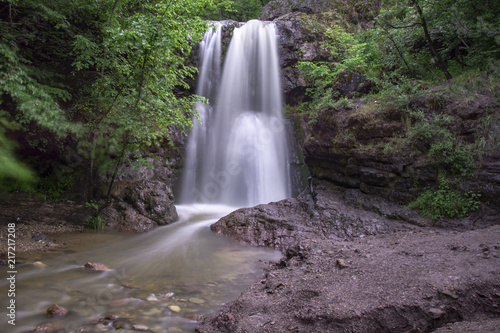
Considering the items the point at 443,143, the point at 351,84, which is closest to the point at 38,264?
the point at 443,143

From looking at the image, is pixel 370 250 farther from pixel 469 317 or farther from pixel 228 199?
pixel 228 199

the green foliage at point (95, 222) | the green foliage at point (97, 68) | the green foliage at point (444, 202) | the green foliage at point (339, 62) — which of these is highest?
the green foliage at point (339, 62)

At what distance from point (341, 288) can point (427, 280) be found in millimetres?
858

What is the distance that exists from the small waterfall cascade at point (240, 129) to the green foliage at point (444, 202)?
569 cm

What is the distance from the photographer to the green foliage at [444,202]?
19.0 feet

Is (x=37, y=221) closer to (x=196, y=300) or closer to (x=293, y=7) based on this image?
(x=196, y=300)

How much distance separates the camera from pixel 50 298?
3.42m

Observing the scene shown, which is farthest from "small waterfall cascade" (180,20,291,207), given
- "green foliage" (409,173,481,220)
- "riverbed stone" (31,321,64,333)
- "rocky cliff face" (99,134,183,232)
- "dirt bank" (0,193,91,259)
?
"riverbed stone" (31,321,64,333)

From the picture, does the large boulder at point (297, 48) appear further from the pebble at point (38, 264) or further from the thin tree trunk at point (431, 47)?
the pebble at point (38, 264)

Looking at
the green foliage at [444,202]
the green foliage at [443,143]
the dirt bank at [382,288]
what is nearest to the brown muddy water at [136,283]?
the dirt bank at [382,288]

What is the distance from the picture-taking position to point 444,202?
607 cm

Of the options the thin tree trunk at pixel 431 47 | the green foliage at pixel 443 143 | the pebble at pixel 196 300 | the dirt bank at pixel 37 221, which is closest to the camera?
the pebble at pixel 196 300

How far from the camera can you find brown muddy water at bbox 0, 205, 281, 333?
3062mm

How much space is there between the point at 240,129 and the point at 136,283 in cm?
971
